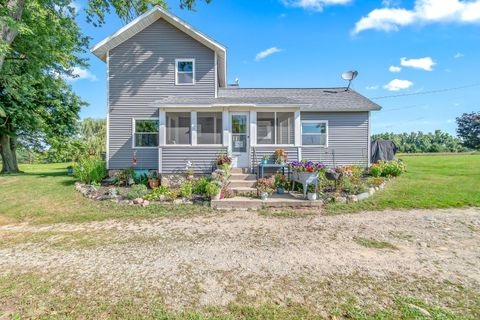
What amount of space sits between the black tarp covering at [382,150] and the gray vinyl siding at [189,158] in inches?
380

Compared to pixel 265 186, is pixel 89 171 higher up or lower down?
higher up

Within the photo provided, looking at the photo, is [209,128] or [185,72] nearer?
[209,128]

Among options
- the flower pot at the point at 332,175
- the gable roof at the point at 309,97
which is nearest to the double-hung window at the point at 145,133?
the gable roof at the point at 309,97

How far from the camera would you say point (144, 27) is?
36.3ft

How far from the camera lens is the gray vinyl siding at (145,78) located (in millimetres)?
10992

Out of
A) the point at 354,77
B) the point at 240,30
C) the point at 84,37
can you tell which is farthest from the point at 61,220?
the point at 354,77

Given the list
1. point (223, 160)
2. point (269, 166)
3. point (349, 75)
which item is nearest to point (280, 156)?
Answer: point (269, 166)

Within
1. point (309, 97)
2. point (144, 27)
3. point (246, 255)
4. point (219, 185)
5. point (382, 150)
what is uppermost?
point (144, 27)

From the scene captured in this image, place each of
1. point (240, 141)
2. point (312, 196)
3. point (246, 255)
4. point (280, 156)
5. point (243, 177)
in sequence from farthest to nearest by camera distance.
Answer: point (240, 141), point (280, 156), point (243, 177), point (312, 196), point (246, 255)

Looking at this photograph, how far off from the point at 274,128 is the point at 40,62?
11.2 metres

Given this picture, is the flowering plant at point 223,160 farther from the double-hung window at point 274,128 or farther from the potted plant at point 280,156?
the potted plant at point 280,156

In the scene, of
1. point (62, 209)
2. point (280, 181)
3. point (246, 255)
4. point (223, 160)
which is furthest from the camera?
point (223, 160)

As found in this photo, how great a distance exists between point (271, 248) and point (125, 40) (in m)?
12.2

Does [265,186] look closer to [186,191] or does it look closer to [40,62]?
[186,191]
